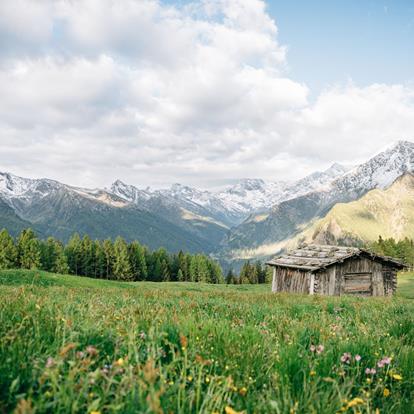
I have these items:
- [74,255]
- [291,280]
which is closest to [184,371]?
[291,280]

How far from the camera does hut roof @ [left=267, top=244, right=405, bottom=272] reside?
4093cm

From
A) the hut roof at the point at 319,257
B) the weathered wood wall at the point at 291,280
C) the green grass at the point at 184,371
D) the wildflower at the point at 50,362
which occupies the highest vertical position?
the hut roof at the point at 319,257

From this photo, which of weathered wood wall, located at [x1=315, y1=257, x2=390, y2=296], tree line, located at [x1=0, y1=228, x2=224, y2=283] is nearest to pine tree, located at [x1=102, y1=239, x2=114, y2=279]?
tree line, located at [x1=0, y1=228, x2=224, y2=283]

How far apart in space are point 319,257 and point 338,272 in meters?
2.83

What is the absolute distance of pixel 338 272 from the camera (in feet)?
138

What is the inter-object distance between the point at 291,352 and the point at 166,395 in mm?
1622

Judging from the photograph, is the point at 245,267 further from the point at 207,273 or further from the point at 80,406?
the point at 80,406

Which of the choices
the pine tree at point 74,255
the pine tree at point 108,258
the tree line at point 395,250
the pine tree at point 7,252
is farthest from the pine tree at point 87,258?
the tree line at point 395,250

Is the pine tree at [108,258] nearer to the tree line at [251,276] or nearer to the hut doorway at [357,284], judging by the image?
the tree line at [251,276]

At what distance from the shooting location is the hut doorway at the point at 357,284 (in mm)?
42531

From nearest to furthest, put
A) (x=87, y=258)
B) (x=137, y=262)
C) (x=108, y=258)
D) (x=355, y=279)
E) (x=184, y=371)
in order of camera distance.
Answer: (x=184, y=371), (x=355, y=279), (x=87, y=258), (x=108, y=258), (x=137, y=262)

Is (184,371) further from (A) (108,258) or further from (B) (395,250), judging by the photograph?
(B) (395,250)

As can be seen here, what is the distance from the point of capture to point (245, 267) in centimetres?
13188

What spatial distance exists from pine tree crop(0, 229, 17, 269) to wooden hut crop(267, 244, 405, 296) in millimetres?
65643
